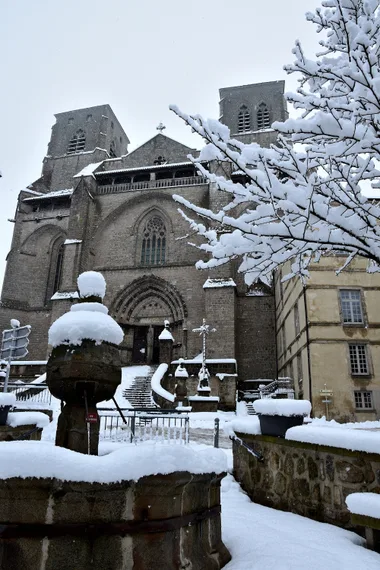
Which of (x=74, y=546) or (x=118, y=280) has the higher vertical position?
(x=118, y=280)

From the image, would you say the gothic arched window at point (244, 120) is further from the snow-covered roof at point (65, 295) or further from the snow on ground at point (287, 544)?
the snow on ground at point (287, 544)

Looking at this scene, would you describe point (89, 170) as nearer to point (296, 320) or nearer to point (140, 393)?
point (140, 393)

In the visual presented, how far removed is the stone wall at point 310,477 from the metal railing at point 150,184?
23.5 m

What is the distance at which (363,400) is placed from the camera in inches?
663

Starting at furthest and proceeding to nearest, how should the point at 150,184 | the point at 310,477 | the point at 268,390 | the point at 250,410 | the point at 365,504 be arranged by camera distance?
the point at 150,184
the point at 268,390
the point at 250,410
the point at 310,477
the point at 365,504

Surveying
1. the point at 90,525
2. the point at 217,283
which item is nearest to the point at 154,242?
the point at 217,283

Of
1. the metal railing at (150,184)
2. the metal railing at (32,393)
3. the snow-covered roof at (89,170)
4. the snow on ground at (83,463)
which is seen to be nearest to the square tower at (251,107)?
the metal railing at (150,184)

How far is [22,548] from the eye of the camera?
2486mm

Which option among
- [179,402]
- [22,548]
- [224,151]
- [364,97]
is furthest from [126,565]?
[179,402]

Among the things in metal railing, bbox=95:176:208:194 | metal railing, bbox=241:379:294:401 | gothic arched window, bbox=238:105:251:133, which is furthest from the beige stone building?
gothic arched window, bbox=238:105:251:133

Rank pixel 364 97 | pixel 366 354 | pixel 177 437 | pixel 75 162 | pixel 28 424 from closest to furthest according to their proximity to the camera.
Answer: pixel 364 97, pixel 28 424, pixel 177 437, pixel 366 354, pixel 75 162

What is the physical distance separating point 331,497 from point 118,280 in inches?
928

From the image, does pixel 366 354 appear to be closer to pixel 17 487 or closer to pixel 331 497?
pixel 331 497

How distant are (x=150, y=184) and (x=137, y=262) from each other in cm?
541
